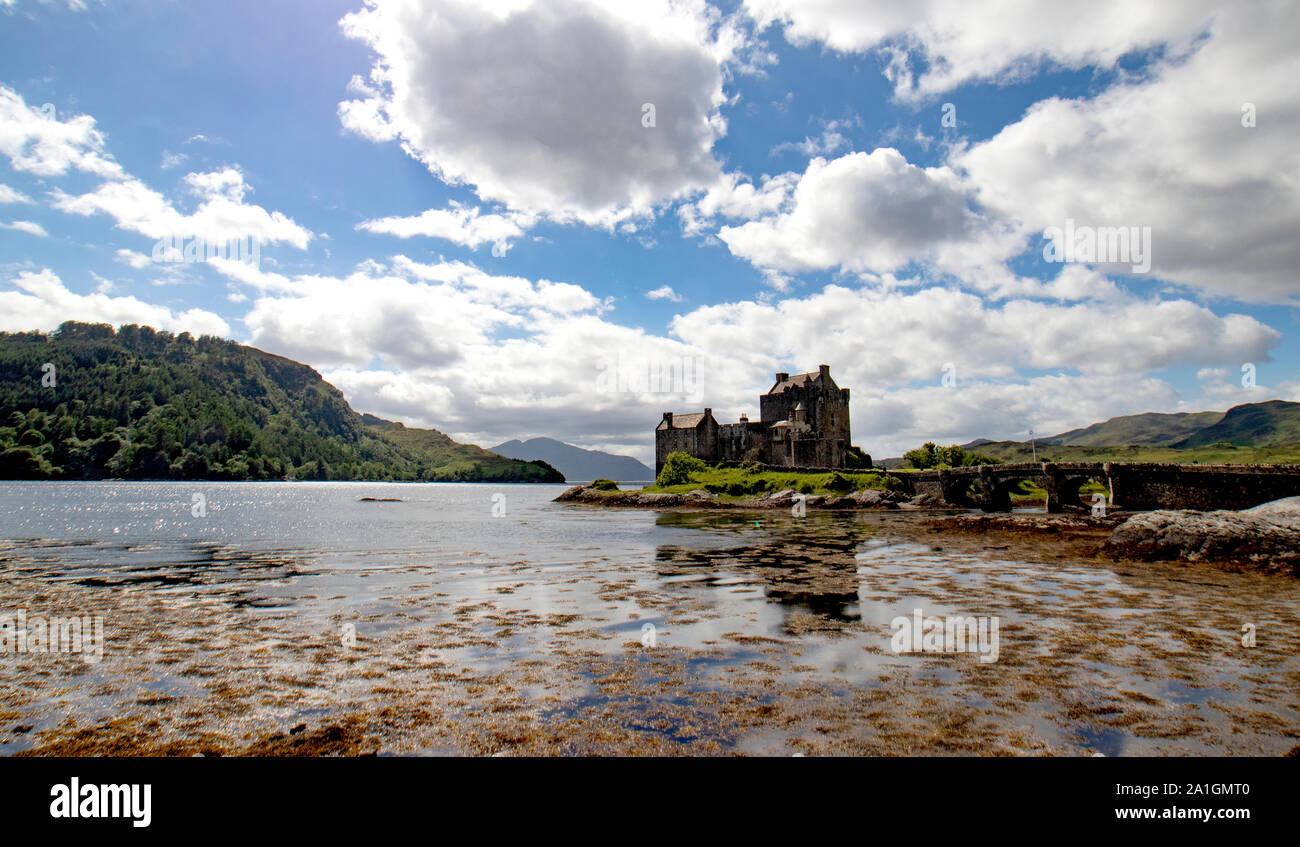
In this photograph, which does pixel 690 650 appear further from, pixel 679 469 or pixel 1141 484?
pixel 679 469

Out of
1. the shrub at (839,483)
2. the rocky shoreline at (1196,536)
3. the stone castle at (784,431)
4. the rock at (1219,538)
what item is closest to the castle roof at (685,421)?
the stone castle at (784,431)

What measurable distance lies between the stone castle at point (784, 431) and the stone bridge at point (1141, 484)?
2408 centimetres

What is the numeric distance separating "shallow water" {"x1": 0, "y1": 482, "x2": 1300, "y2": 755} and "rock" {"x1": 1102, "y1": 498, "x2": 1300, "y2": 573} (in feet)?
13.0

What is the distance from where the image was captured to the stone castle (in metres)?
109

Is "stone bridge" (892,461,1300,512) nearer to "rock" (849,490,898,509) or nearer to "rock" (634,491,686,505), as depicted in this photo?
"rock" (849,490,898,509)

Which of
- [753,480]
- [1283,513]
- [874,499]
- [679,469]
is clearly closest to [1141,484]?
[874,499]

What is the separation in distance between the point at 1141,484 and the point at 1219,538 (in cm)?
4318

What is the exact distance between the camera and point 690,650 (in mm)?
12680

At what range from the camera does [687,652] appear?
1251 centimetres

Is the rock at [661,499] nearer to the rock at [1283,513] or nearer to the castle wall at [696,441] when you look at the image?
the castle wall at [696,441]

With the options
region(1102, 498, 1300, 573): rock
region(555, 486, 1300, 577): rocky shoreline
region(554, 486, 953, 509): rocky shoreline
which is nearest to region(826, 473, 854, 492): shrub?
region(554, 486, 953, 509): rocky shoreline

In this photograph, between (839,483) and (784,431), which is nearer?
(839,483)
